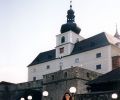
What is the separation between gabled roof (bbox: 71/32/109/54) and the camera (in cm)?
4588

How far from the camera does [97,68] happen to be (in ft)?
145

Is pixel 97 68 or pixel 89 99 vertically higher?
pixel 97 68

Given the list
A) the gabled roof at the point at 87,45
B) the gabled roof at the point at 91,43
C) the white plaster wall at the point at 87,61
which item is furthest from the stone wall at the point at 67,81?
the gabled roof at the point at 87,45

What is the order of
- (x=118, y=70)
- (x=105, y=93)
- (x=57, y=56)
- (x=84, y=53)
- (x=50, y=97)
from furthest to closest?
(x=57, y=56) < (x=84, y=53) < (x=50, y=97) < (x=118, y=70) < (x=105, y=93)

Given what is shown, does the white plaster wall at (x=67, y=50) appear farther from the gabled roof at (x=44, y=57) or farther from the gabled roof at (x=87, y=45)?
the gabled roof at (x=44, y=57)

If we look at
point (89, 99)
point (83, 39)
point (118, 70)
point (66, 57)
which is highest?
point (83, 39)

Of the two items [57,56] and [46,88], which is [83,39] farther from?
[46,88]

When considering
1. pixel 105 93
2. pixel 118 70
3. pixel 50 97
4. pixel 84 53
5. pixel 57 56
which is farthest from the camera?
pixel 57 56

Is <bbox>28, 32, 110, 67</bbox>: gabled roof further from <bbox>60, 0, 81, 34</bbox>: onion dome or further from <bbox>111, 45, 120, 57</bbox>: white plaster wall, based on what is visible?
<bbox>60, 0, 81, 34</bbox>: onion dome

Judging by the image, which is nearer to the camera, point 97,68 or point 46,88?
point 46,88

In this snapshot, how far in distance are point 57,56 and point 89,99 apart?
84.8 feet

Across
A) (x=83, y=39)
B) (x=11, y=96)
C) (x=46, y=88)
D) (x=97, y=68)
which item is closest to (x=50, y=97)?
(x=46, y=88)

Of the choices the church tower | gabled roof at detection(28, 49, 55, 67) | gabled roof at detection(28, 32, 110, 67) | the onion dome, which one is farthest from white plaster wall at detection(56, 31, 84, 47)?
gabled roof at detection(28, 49, 55, 67)

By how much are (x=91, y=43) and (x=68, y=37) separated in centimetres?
581
